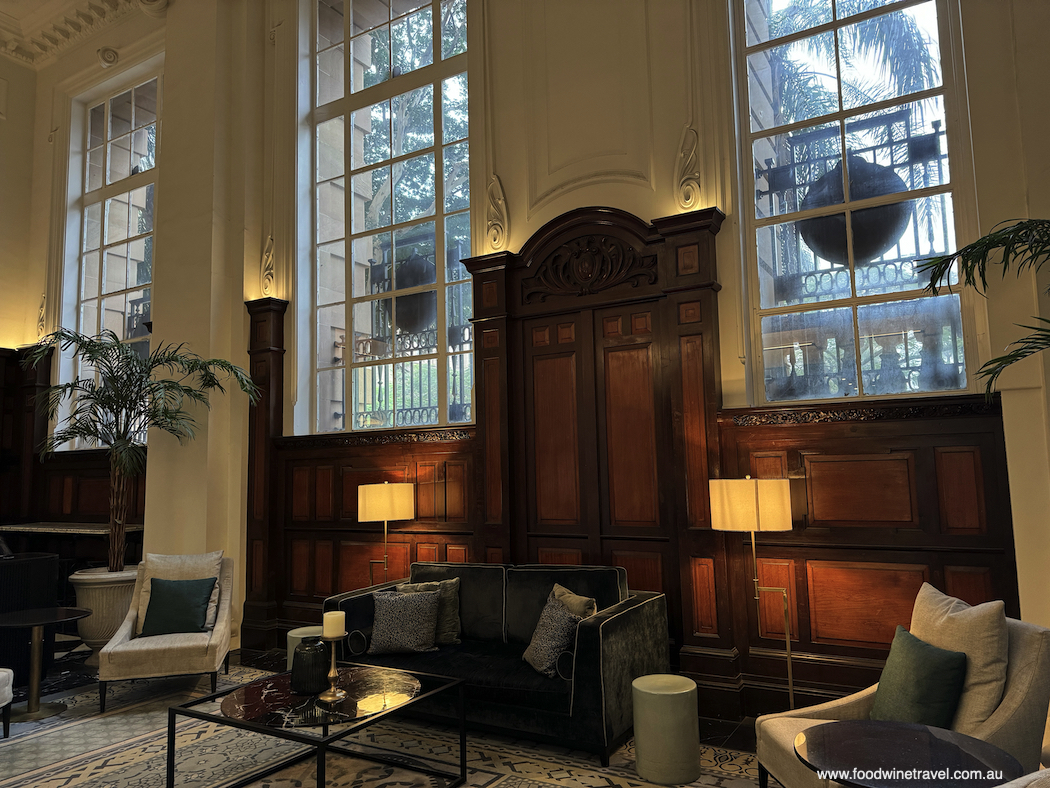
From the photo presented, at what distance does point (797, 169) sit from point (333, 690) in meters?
3.89

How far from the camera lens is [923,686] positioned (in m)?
2.45

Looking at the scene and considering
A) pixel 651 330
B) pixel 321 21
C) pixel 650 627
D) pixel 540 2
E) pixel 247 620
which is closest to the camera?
pixel 650 627

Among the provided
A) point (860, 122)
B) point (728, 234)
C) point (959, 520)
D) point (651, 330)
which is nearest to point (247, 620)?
point (651, 330)

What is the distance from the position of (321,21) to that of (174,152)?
182 cm

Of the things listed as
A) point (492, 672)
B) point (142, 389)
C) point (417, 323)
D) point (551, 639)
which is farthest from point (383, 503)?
point (142, 389)

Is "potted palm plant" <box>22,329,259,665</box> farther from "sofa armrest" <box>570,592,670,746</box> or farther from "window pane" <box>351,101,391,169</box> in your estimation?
"sofa armrest" <box>570,592,670,746</box>

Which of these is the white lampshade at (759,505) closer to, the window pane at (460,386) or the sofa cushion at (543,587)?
the sofa cushion at (543,587)

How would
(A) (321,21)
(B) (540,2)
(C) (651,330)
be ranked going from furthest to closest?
(A) (321,21)
(B) (540,2)
(C) (651,330)

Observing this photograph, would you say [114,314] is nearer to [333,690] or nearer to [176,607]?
[176,607]

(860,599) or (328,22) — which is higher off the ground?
(328,22)

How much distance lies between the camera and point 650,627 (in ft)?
13.0

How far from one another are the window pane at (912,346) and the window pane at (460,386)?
2736 mm

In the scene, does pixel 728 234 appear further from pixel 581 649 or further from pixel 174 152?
pixel 174 152

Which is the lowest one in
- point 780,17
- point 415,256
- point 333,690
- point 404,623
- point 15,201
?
point 333,690
